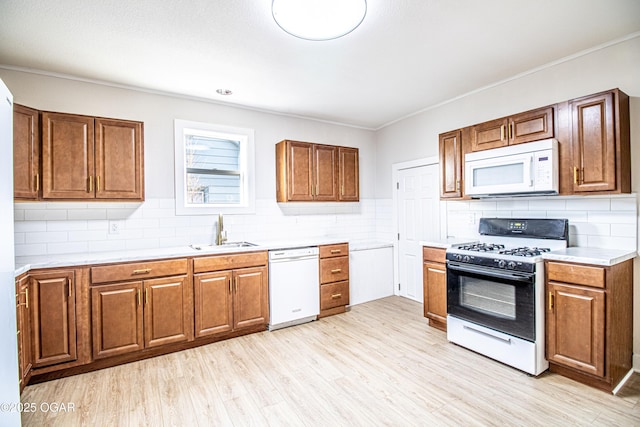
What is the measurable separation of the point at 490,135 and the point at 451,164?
0.50 meters

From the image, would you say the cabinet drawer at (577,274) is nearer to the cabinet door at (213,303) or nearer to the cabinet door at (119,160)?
the cabinet door at (213,303)

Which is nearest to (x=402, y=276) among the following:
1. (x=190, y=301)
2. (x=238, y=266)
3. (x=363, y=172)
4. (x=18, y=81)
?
(x=363, y=172)

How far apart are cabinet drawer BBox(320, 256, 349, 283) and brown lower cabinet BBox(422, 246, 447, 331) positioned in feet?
3.25

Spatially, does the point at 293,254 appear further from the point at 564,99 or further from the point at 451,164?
the point at 564,99

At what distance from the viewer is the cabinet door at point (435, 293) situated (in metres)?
3.27

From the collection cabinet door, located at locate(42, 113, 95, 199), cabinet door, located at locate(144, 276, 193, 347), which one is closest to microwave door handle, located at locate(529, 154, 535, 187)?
cabinet door, located at locate(144, 276, 193, 347)

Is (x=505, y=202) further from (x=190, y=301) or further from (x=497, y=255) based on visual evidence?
(x=190, y=301)

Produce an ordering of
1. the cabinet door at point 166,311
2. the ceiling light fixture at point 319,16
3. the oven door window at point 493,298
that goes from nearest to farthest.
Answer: the ceiling light fixture at point 319,16
the oven door window at point 493,298
the cabinet door at point 166,311

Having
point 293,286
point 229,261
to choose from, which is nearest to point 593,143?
point 293,286

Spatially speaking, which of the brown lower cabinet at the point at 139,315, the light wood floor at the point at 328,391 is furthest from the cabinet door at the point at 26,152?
the light wood floor at the point at 328,391

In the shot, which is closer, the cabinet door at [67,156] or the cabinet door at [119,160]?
the cabinet door at [67,156]

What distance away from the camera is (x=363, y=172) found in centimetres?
501

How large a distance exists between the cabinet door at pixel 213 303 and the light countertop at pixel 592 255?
9.24 feet

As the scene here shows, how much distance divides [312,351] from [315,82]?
2.64 meters
